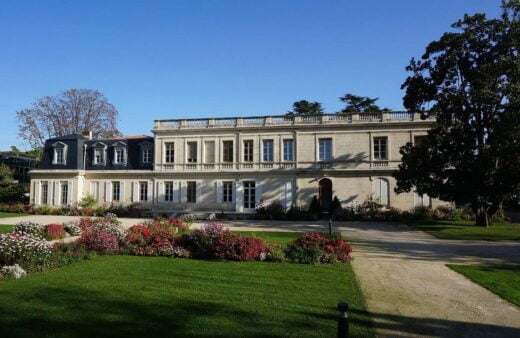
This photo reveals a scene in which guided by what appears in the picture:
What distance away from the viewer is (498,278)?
889cm

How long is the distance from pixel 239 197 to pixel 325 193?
681cm

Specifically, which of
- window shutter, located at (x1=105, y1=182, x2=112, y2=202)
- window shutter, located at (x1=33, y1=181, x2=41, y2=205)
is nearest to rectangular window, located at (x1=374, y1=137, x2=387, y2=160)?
window shutter, located at (x1=105, y1=182, x2=112, y2=202)

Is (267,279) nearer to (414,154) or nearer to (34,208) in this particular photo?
(414,154)

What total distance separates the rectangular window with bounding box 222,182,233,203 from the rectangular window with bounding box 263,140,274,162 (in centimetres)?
361

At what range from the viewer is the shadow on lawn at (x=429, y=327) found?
213 inches

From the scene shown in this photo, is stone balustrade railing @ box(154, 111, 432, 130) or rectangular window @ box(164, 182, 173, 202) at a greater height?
stone balustrade railing @ box(154, 111, 432, 130)

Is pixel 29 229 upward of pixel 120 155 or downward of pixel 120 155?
downward

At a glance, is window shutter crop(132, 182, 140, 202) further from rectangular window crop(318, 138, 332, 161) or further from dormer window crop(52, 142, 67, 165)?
rectangular window crop(318, 138, 332, 161)

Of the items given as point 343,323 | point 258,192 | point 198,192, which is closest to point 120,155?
point 198,192

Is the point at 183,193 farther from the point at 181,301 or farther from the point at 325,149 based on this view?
the point at 181,301

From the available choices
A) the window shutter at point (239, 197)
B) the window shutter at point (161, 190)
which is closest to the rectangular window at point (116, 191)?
the window shutter at point (161, 190)

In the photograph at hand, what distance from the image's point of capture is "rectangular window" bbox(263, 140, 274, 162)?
3069cm

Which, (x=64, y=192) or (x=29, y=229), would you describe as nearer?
(x=29, y=229)

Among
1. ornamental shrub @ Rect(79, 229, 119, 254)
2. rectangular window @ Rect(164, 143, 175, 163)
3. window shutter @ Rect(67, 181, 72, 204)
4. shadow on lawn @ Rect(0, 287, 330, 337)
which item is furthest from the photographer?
window shutter @ Rect(67, 181, 72, 204)
